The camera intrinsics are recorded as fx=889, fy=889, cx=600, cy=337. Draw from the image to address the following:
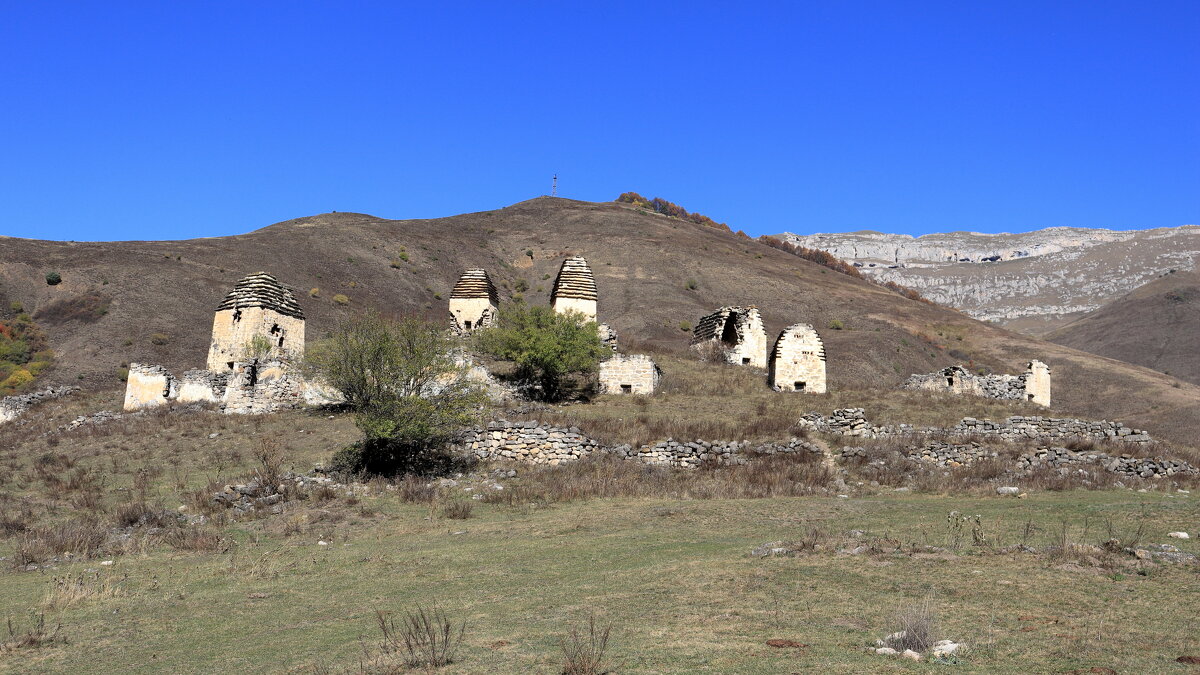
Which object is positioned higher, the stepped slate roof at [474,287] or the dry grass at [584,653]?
the stepped slate roof at [474,287]

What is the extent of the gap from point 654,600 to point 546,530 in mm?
4913

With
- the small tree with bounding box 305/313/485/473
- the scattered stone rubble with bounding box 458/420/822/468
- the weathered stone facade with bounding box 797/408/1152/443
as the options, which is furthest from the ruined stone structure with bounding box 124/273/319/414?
the weathered stone facade with bounding box 797/408/1152/443

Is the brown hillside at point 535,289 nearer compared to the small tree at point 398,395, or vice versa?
the small tree at point 398,395

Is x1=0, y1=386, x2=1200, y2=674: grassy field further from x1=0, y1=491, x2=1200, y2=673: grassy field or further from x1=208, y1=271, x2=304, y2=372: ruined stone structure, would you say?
x1=208, y1=271, x2=304, y2=372: ruined stone structure

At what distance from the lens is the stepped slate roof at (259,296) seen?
31.0 metres

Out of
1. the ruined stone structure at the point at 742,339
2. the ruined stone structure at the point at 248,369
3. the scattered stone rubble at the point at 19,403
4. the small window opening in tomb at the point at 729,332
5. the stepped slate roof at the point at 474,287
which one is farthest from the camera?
the small window opening in tomb at the point at 729,332

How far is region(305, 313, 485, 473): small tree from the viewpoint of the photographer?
1853 centimetres

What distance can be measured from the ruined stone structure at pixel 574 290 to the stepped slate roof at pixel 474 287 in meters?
2.99

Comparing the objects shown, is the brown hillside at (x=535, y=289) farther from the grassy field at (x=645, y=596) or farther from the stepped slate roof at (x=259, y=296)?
the grassy field at (x=645, y=596)

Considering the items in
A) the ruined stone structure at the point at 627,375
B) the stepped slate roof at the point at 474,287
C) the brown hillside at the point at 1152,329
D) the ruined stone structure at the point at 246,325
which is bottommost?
the ruined stone structure at the point at 627,375

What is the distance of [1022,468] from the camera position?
17.8m

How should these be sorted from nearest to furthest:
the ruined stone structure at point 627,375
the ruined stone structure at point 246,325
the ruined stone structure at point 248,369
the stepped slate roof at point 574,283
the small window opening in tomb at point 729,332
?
the ruined stone structure at point 248,369, the ruined stone structure at point 627,375, the ruined stone structure at point 246,325, the stepped slate roof at point 574,283, the small window opening in tomb at point 729,332

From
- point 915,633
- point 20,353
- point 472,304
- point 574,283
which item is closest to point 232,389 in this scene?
point 472,304

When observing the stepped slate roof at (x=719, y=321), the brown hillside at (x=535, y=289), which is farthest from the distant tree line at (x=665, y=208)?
the stepped slate roof at (x=719, y=321)
